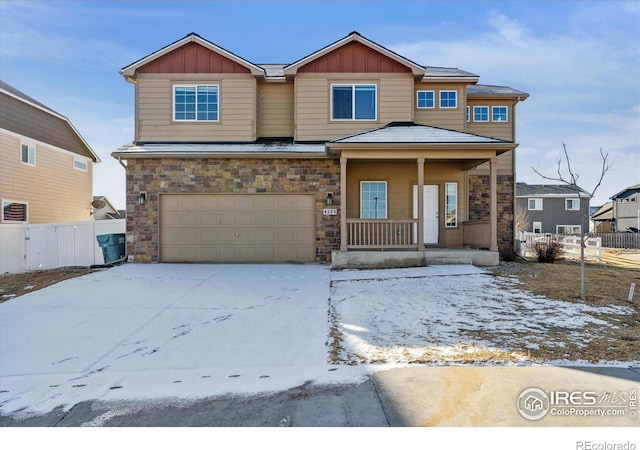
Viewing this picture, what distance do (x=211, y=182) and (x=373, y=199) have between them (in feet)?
17.1

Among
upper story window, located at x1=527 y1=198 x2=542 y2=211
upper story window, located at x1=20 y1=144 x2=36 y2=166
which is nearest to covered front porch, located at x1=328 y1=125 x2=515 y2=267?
upper story window, located at x1=20 y1=144 x2=36 y2=166

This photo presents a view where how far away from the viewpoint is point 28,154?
17219 millimetres

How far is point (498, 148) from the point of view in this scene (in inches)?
432

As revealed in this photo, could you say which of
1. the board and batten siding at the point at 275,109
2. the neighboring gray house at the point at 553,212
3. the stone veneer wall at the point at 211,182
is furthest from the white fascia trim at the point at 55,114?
the neighboring gray house at the point at 553,212

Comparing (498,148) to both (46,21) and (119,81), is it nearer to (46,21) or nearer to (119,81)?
(46,21)

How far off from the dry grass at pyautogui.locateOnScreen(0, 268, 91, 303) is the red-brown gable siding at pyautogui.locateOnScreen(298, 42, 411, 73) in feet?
30.2

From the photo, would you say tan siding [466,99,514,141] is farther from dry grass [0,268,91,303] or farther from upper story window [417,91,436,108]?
dry grass [0,268,91,303]

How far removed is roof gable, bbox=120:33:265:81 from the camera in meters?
12.8

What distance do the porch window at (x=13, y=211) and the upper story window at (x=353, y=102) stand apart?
528 inches

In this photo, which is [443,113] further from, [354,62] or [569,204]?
[569,204]

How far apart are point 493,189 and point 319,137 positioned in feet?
18.2

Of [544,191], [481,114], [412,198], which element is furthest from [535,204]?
[412,198]

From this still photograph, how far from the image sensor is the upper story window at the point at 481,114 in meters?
14.9

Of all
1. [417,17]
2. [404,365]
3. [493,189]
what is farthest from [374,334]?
[493,189]
